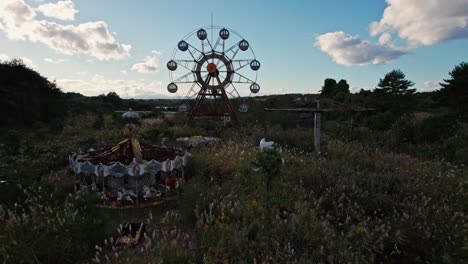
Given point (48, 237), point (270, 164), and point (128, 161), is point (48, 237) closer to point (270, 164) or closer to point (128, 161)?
point (128, 161)

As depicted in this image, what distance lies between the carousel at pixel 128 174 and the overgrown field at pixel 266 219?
0.55 m

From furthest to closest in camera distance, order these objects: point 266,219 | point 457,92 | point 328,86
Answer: point 328,86
point 457,92
point 266,219

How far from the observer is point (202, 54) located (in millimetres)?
18000

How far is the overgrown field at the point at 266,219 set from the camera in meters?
3.87

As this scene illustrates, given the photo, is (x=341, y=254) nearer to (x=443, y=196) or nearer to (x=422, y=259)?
(x=422, y=259)

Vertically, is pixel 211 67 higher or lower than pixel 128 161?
higher

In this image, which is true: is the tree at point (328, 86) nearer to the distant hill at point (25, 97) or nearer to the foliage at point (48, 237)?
the distant hill at point (25, 97)

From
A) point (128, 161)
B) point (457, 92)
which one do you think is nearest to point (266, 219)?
point (128, 161)

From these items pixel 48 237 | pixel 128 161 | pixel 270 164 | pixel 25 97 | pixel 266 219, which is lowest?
pixel 266 219

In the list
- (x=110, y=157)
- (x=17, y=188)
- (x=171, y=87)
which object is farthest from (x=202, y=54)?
(x=17, y=188)

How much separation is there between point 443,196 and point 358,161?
2921mm

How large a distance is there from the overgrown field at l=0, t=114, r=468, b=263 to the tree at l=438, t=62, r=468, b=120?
50.8 feet

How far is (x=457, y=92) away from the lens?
2034cm

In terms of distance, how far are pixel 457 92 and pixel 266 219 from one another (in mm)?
22536
